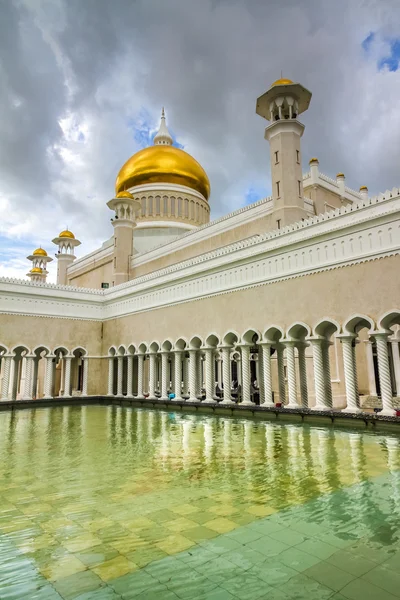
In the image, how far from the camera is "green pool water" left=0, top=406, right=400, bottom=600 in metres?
2.31

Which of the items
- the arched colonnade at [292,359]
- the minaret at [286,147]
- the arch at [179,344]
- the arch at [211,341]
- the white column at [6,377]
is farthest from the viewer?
the white column at [6,377]

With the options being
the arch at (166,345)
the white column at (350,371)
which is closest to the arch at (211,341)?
the arch at (166,345)

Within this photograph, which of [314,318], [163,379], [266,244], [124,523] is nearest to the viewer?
[124,523]

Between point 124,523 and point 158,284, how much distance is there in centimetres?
1320

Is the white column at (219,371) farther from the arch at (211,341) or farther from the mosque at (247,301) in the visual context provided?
the arch at (211,341)

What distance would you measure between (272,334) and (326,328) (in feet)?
5.58

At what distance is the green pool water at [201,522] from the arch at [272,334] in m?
5.46

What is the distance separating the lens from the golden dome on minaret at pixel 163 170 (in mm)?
24969

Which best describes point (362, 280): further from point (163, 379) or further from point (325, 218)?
point (163, 379)

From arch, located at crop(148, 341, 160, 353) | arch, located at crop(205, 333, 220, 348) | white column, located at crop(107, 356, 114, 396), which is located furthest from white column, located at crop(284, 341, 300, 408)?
white column, located at crop(107, 356, 114, 396)

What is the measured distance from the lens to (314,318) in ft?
34.3

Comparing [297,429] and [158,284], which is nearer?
[297,429]

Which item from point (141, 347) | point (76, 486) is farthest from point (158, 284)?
point (76, 486)

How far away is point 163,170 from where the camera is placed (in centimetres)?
2492
